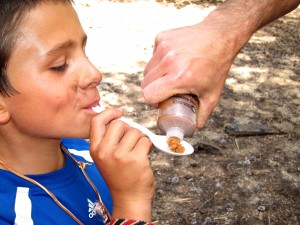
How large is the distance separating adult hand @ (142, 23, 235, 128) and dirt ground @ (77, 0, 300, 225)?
127 cm

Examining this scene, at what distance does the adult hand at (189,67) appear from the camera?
1803mm

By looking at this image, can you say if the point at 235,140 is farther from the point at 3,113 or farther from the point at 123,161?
the point at 3,113

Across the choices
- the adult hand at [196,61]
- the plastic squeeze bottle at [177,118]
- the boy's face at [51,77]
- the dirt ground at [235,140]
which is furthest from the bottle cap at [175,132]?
the dirt ground at [235,140]

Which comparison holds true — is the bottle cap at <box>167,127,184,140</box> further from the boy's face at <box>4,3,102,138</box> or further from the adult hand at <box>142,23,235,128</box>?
the boy's face at <box>4,3,102,138</box>

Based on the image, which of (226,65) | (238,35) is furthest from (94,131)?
(238,35)

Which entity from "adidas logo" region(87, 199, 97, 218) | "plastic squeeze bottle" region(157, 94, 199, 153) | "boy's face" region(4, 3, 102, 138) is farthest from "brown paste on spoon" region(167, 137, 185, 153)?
"adidas logo" region(87, 199, 97, 218)

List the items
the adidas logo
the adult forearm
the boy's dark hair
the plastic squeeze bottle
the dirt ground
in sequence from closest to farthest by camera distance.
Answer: the boy's dark hair
the plastic squeeze bottle
the adidas logo
the adult forearm
the dirt ground

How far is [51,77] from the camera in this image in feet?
5.53

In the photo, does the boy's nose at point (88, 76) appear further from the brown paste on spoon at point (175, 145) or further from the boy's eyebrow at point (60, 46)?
the brown paste on spoon at point (175, 145)

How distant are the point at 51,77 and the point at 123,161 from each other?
40 cm

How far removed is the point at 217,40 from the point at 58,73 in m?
0.74

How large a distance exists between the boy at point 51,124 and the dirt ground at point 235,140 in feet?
4.24

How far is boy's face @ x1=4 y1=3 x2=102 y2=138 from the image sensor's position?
1640mm

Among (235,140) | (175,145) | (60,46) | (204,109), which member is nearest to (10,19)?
(60,46)
